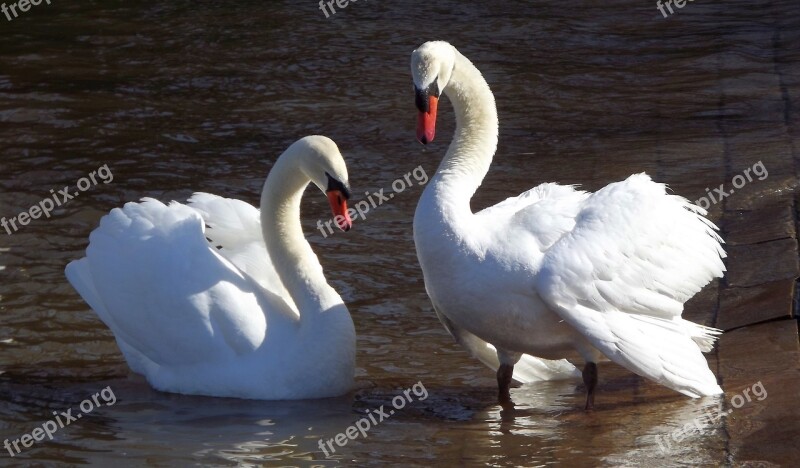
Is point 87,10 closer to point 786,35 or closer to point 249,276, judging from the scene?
point 786,35

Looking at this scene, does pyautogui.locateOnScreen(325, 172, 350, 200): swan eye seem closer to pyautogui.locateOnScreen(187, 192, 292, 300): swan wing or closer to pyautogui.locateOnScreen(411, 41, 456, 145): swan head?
pyautogui.locateOnScreen(411, 41, 456, 145): swan head

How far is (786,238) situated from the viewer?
7387 millimetres

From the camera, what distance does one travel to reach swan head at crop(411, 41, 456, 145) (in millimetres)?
5742

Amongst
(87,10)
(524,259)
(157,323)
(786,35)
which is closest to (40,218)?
(157,323)

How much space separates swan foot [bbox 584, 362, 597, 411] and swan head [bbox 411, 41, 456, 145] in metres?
1.23

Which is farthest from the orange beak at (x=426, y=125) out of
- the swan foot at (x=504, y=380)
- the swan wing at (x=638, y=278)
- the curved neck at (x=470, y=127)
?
the swan foot at (x=504, y=380)

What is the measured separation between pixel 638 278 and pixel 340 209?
1428 mm

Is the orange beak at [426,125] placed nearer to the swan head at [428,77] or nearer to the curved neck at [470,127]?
the swan head at [428,77]

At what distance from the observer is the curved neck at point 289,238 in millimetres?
6332

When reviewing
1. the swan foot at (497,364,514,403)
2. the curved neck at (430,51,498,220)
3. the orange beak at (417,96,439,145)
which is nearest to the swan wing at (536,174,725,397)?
the curved neck at (430,51,498,220)

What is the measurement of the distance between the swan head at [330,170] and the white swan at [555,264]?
0.52m

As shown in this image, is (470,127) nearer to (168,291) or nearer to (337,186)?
(337,186)

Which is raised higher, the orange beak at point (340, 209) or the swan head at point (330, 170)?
the swan head at point (330, 170)

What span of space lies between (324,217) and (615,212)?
3.10 meters
